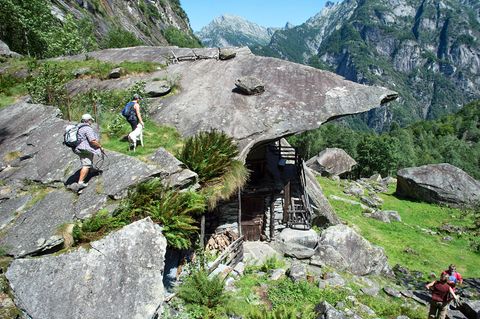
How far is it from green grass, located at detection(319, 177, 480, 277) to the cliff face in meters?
54.7

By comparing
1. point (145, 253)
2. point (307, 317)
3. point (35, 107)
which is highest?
point (35, 107)

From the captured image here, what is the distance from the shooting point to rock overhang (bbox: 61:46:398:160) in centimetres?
1812

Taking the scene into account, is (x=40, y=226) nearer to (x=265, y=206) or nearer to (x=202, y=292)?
(x=202, y=292)

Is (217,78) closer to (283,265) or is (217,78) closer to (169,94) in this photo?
(169,94)

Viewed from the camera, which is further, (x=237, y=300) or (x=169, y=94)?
(x=169, y=94)

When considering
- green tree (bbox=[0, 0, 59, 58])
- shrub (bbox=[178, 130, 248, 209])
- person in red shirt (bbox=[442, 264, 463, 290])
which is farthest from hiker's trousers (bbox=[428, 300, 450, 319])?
green tree (bbox=[0, 0, 59, 58])

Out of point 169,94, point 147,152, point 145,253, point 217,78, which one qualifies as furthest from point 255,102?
point 145,253

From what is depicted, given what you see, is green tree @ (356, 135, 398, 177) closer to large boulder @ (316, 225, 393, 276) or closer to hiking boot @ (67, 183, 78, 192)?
large boulder @ (316, 225, 393, 276)

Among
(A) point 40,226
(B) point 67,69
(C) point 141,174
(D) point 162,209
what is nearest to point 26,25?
(B) point 67,69

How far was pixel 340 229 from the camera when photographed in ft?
71.8

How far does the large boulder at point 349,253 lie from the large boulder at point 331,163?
35240 mm

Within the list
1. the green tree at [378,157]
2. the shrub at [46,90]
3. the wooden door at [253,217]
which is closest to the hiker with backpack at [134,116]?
the shrub at [46,90]

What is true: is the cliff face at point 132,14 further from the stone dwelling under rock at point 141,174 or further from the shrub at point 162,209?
the shrub at point 162,209

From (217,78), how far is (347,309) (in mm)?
14114
